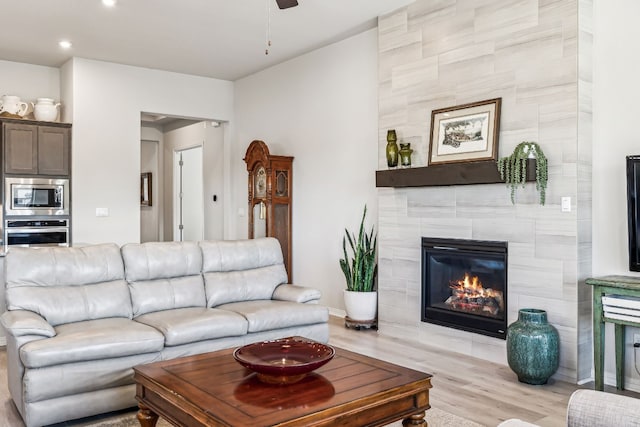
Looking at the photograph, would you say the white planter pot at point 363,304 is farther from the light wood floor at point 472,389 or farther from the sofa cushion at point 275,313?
the sofa cushion at point 275,313

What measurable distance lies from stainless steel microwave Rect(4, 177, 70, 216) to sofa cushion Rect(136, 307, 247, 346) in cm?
361

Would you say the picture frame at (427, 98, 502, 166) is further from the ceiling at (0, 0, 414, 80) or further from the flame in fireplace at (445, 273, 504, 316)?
the ceiling at (0, 0, 414, 80)

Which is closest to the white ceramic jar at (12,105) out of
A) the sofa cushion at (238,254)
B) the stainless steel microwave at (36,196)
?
the stainless steel microwave at (36,196)

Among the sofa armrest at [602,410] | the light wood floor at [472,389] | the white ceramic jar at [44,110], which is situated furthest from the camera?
the white ceramic jar at [44,110]

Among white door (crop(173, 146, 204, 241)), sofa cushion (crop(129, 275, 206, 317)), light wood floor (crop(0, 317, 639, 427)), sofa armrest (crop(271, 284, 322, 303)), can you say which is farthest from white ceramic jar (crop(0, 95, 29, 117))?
sofa armrest (crop(271, 284, 322, 303))

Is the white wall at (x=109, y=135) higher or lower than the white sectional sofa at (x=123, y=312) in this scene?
higher

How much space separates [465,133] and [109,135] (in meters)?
4.56

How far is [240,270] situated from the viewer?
4242 mm

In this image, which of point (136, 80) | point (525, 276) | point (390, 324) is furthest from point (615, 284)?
point (136, 80)

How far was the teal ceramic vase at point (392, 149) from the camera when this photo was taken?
4805mm

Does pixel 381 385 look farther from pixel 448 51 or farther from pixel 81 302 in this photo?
pixel 448 51

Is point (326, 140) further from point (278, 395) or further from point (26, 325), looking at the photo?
point (278, 395)

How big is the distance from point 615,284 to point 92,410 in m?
3.11

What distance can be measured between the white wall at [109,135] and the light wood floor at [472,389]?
8.79 feet
